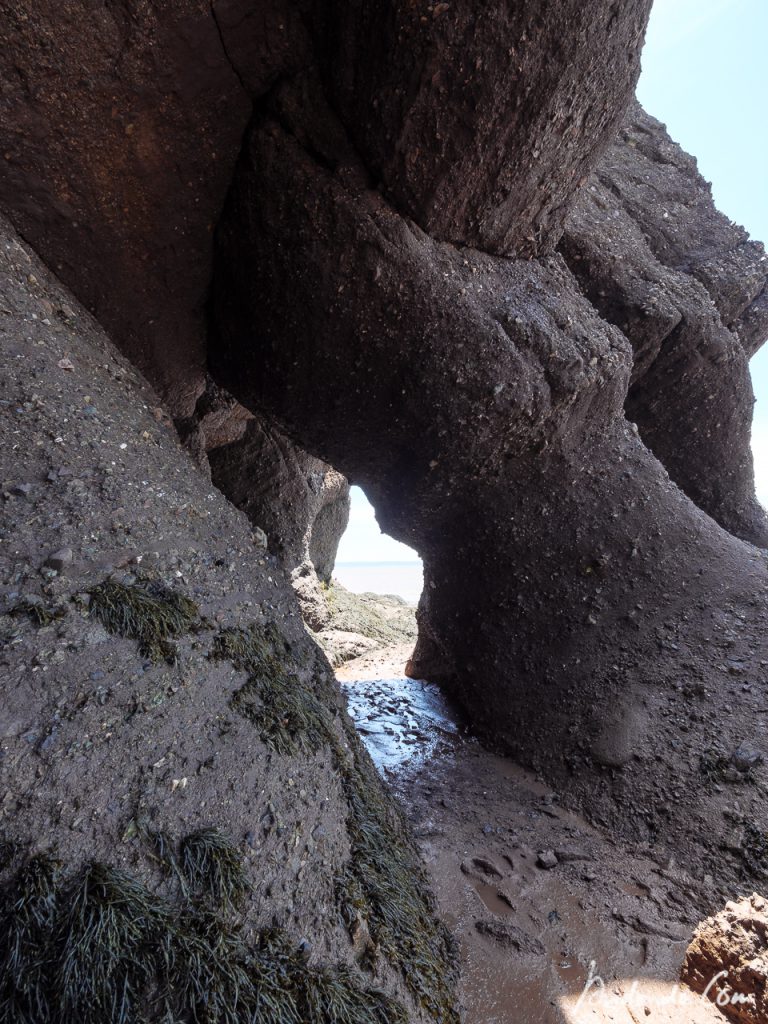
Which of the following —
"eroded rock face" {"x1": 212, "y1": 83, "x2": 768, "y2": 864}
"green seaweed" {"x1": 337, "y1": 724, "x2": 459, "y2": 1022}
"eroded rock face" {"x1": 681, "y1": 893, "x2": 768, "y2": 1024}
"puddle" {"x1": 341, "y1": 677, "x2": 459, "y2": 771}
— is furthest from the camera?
"puddle" {"x1": 341, "y1": 677, "x2": 459, "y2": 771}

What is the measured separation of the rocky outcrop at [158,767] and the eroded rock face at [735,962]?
3.68ft

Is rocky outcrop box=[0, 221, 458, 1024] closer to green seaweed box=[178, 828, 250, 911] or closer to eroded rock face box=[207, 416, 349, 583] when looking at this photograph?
green seaweed box=[178, 828, 250, 911]

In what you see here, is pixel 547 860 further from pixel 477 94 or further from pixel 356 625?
pixel 356 625

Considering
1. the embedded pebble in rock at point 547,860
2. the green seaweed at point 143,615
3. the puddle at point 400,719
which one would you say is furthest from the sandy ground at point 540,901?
the green seaweed at point 143,615

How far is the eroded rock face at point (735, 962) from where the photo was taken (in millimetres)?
2293

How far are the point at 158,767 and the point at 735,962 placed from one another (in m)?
2.53

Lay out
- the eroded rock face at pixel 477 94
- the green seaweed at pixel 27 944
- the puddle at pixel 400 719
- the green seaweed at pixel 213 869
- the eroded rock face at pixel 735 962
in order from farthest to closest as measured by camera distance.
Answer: the puddle at pixel 400 719 → the eroded rock face at pixel 477 94 → the eroded rock face at pixel 735 962 → the green seaweed at pixel 213 869 → the green seaweed at pixel 27 944

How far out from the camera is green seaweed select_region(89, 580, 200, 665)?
218 centimetres

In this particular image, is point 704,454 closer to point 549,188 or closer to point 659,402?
point 659,402

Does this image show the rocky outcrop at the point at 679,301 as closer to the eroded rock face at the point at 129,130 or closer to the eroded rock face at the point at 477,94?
the eroded rock face at the point at 477,94

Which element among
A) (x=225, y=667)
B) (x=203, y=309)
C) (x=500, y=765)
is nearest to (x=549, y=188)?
(x=203, y=309)

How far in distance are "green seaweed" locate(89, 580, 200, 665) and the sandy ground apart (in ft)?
6.60

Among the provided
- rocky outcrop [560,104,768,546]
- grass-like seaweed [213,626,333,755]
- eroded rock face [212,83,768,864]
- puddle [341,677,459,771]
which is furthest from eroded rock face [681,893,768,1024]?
rocky outcrop [560,104,768,546]

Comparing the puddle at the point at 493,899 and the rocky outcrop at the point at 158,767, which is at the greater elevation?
the rocky outcrop at the point at 158,767
